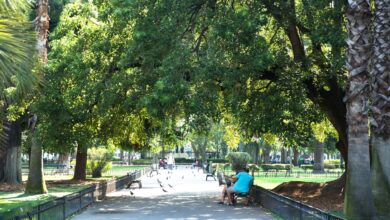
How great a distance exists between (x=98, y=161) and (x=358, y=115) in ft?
90.2

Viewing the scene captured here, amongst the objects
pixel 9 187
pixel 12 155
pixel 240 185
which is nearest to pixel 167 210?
pixel 240 185

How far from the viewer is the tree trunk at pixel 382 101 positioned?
12.2m

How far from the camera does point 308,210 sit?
1090 centimetres

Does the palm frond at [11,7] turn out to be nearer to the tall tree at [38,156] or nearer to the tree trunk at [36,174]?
the tall tree at [38,156]

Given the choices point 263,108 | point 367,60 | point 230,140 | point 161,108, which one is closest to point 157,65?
point 161,108

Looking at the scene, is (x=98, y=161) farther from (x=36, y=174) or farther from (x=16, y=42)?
(x=16, y=42)

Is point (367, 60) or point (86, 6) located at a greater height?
point (86, 6)

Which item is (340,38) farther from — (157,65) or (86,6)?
(86,6)

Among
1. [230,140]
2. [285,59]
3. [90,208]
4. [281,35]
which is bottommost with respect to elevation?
[90,208]

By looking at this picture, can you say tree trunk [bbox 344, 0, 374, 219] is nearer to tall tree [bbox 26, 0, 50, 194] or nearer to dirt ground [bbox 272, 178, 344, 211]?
dirt ground [bbox 272, 178, 344, 211]

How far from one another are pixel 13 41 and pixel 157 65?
10379 mm

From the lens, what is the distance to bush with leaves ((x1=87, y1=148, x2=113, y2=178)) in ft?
121

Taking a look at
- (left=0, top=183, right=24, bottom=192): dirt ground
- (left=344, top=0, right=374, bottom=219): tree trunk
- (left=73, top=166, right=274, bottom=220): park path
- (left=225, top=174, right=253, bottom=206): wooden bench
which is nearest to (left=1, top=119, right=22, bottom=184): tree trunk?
(left=0, top=183, right=24, bottom=192): dirt ground

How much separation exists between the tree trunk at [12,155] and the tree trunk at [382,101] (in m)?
19.2
